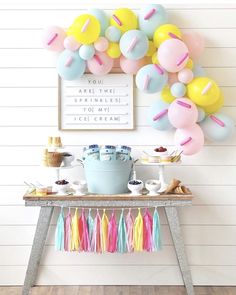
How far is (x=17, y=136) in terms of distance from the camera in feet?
8.90

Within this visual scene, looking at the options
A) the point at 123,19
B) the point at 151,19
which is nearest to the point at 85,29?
the point at 123,19

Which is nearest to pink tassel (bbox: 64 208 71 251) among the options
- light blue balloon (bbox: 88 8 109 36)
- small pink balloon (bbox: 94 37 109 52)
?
small pink balloon (bbox: 94 37 109 52)

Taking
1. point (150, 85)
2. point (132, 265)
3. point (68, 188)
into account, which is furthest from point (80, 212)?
point (150, 85)

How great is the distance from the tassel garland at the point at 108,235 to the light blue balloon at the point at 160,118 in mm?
459

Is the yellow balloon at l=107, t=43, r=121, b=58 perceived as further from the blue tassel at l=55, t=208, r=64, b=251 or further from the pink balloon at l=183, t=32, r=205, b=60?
the blue tassel at l=55, t=208, r=64, b=251

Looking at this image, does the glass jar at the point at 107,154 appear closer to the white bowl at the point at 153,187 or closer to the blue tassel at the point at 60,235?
the white bowl at the point at 153,187

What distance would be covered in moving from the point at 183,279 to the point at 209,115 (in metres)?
0.91

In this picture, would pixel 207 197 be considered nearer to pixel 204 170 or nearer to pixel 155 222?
pixel 204 170

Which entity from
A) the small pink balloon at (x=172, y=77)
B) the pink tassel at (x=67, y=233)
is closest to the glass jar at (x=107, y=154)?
the pink tassel at (x=67, y=233)

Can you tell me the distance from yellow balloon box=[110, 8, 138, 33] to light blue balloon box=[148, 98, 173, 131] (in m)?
0.43

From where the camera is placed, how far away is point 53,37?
251 centimetres

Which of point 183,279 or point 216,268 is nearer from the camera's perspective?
point 183,279


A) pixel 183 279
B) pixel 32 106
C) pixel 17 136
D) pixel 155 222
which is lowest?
pixel 183 279

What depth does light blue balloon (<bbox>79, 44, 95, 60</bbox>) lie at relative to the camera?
248cm
